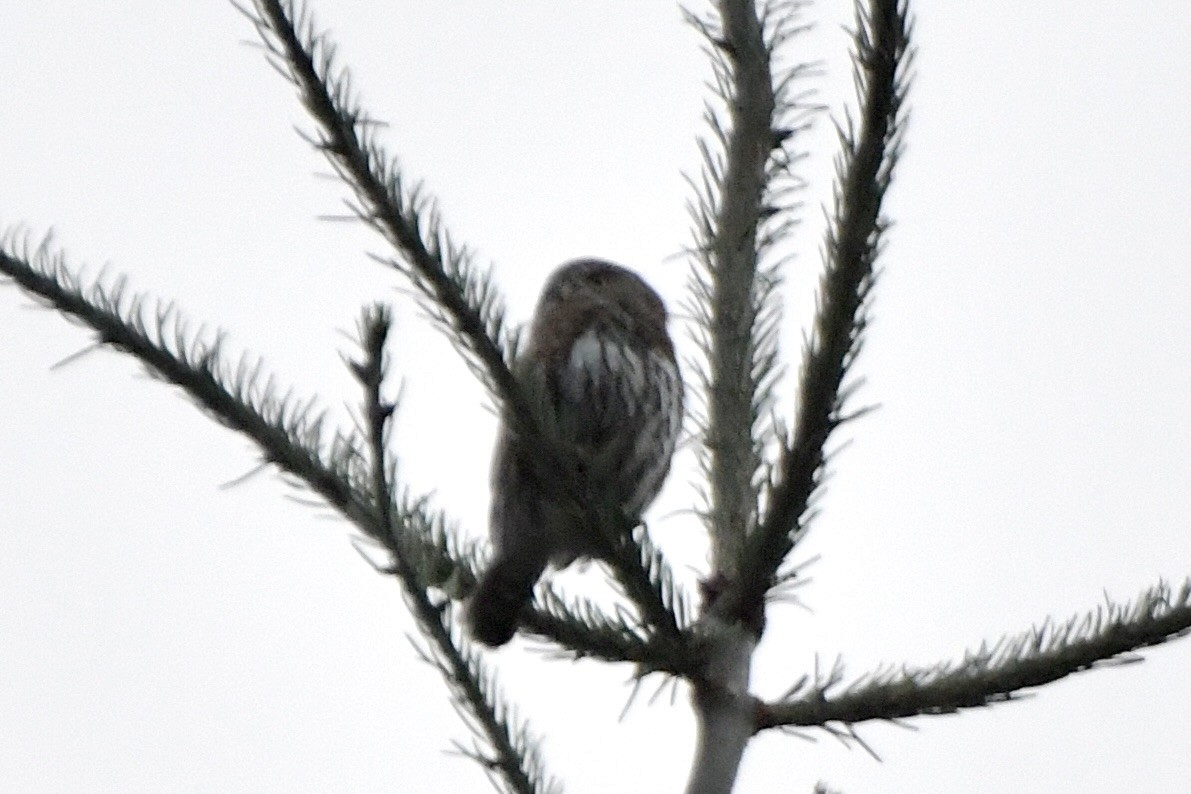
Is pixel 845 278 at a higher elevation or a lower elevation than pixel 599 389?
higher

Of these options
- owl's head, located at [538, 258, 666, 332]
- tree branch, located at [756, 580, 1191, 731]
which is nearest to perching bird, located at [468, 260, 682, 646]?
owl's head, located at [538, 258, 666, 332]

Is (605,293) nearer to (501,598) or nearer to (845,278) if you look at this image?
(501,598)

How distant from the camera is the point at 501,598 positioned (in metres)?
2.28

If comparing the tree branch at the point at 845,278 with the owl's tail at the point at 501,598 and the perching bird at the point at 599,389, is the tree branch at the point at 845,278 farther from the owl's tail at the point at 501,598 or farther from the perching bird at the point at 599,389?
the perching bird at the point at 599,389

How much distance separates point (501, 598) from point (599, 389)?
0.70 m

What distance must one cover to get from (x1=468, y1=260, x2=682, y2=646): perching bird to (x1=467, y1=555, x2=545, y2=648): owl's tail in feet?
0.23

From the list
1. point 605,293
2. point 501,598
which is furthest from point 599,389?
point 501,598

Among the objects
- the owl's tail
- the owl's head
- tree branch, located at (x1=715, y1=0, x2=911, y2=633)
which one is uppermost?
tree branch, located at (x1=715, y1=0, x2=911, y2=633)

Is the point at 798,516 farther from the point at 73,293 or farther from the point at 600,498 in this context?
the point at 73,293

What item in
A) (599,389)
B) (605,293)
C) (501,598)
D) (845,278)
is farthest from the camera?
(605,293)

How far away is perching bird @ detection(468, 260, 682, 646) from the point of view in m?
2.71

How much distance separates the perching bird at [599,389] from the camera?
2.71 meters

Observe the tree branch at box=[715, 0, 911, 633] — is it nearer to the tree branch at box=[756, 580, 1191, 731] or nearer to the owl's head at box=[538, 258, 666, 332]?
the tree branch at box=[756, 580, 1191, 731]

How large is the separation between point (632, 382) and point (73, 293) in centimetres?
135
